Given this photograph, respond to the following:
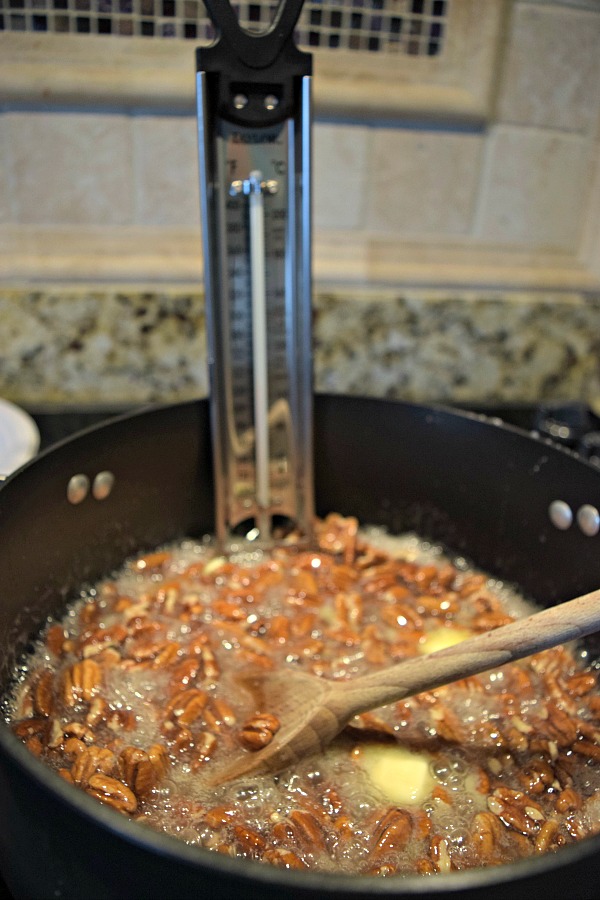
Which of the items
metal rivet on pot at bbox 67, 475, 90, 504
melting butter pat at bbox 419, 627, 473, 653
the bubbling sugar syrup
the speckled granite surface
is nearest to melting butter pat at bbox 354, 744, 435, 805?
the bubbling sugar syrup

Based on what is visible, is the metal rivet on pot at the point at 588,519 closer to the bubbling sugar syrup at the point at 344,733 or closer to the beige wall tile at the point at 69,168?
the bubbling sugar syrup at the point at 344,733

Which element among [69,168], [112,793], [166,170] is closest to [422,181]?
[166,170]

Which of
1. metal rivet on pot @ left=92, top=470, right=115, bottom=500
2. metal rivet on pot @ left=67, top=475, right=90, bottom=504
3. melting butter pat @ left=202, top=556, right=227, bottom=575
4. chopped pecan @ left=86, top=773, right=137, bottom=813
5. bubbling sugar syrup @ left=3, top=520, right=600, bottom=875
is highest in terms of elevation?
metal rivet on pot @ left=67, top=475, right=90, bottom=504

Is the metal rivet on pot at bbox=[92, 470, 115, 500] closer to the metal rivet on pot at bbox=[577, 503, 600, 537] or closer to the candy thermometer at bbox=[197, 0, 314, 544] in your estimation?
the candy thermometer at bbox=[197, 0, 314, 544]

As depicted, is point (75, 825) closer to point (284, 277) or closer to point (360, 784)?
point (360, 784)

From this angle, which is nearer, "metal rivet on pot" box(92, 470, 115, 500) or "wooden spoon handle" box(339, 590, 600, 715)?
"wooden spoon handle" box(339, 590, 600, 715)

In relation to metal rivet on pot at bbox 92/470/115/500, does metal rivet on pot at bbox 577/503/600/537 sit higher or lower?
higher

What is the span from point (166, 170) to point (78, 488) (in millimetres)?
497

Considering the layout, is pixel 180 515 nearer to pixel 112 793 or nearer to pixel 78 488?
pixel 78 488

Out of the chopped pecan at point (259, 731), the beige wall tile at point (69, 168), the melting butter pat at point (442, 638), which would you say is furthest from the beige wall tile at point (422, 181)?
A: the chopped pecan at point (259, 731)

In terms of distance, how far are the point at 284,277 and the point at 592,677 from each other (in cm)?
58

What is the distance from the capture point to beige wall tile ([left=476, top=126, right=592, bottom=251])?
1104 mm

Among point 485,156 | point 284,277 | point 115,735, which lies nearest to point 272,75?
point 284,277

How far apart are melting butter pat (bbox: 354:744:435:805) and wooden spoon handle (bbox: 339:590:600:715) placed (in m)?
0.06
